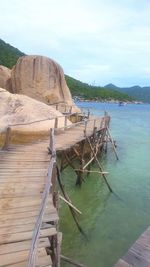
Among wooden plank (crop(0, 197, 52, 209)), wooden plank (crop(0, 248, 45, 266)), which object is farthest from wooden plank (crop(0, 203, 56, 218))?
wooden plank (crop(0, 248, 45, 266))

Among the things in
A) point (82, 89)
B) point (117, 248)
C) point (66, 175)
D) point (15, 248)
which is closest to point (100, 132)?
point (66, 175)

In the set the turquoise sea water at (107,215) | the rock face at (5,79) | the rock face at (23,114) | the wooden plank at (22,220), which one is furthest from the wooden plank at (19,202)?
the rock face at (5,79)

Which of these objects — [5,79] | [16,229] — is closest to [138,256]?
[16,229]

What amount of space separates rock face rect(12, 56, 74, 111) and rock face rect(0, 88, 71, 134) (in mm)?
8669

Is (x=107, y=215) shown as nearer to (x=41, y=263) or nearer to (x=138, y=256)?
(x=138, y=256)

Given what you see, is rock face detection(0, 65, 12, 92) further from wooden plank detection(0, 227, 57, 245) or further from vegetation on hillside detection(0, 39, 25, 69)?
vegetation on hillside detection(0, 39, 25, 69)

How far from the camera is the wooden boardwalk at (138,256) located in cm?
618

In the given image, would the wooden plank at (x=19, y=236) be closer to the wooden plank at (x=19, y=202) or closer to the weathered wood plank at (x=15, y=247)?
the weathered wood plank at (x=15, y=247)

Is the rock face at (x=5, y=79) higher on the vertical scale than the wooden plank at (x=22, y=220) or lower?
higher

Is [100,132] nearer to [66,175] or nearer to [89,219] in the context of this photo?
[66,175]

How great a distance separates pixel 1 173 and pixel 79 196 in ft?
19.9

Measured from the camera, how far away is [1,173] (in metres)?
10.3

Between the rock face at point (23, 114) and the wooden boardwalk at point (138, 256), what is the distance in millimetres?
11218

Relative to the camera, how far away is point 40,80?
1191 inches
